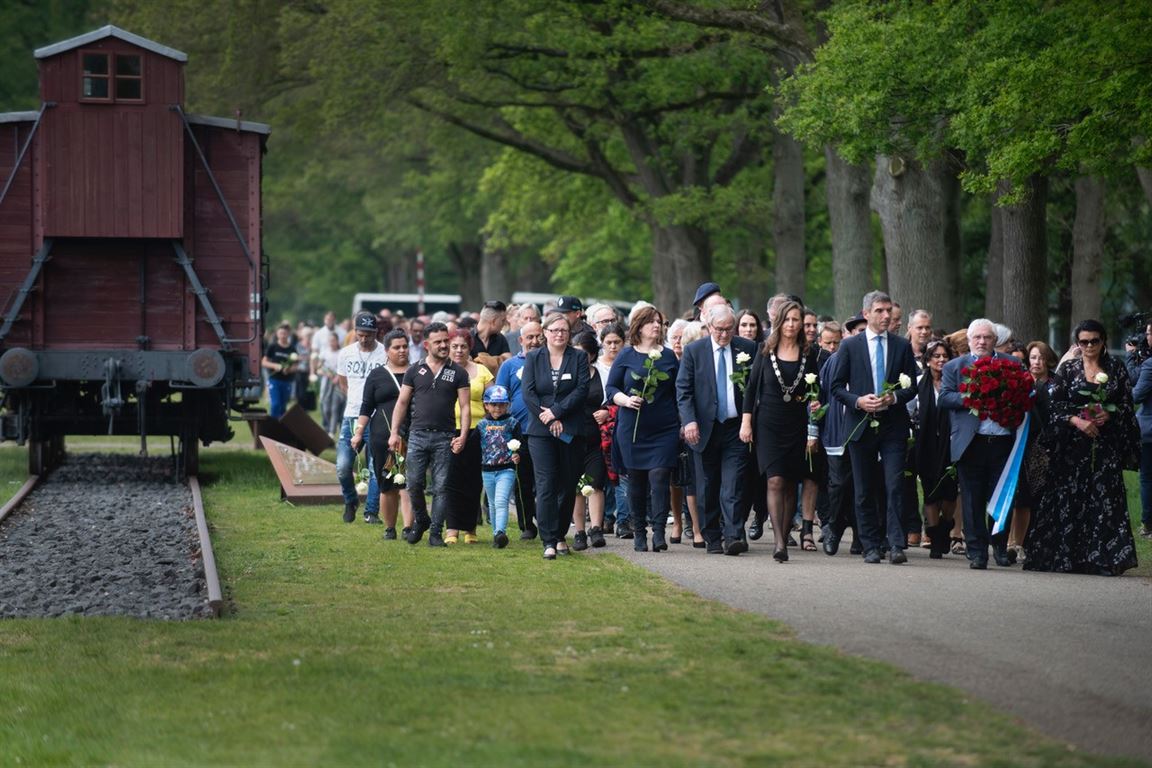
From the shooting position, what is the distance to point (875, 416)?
1564 centimetres

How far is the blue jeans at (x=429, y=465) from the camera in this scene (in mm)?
16719

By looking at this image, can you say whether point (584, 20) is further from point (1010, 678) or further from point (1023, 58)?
point (1010, 678)

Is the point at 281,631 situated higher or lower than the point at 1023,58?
lower

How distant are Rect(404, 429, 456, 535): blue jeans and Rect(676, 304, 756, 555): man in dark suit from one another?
2.02 m

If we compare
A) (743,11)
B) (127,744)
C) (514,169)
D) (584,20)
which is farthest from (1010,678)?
(514,169)

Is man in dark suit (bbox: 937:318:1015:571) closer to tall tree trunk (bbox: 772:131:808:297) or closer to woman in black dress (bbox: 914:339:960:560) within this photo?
woman in black dress (bbox: 914:339:960:560)

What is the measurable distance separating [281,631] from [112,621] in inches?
49.4

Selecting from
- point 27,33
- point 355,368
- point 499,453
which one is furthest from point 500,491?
point 27,33

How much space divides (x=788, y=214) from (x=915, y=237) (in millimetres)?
10171

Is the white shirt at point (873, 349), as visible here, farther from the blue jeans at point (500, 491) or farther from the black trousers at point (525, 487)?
the black trousers at point (525, 487)

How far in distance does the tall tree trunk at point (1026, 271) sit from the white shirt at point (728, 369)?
10.3 metres

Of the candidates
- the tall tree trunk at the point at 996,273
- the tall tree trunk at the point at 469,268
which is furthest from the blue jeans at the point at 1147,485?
the tall tree trunk at the point at 469,268

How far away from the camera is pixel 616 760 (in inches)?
319

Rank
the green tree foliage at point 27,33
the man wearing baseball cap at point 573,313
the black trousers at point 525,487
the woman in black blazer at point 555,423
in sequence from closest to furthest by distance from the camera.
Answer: the woman in black blazer at point 555,423 < the black trousers at point 525,487 < the man wearing baseball cap at point 573,313 < the green tree foliage at point 27,33
